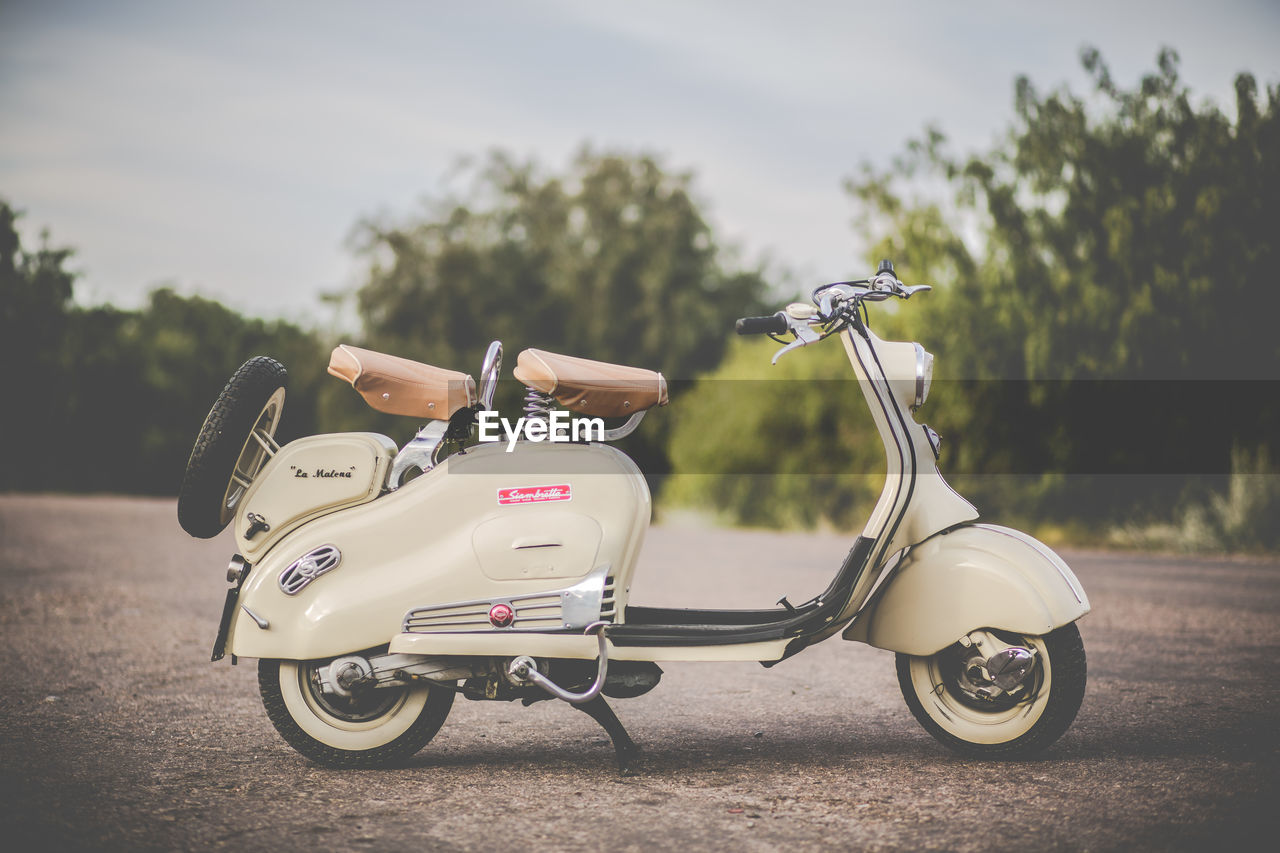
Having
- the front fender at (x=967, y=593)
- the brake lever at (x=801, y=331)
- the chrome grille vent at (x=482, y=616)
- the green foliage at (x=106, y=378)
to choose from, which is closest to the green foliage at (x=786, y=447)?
the green foliage at (x=106, y=378)

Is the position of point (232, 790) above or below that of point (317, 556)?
below

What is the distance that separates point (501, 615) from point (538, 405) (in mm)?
713

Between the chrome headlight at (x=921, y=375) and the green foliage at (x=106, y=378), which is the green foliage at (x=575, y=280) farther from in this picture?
the chrome headlight at (x=921, y=375)

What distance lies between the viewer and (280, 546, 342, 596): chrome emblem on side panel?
Answer: 3635 mm

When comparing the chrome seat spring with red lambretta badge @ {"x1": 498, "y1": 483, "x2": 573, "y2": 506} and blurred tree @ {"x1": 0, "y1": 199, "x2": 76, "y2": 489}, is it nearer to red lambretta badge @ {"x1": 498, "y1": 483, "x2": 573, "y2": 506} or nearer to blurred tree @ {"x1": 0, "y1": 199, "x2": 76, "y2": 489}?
red lambretta badge @ {"x1": 498, "y1": 483, "x2": 573, "y2": 506}

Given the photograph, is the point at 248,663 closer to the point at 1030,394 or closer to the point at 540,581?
the point at 540,581

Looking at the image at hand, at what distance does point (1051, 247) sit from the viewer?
13.7m

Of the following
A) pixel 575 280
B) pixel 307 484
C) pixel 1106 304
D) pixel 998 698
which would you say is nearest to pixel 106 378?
pixel 575 280

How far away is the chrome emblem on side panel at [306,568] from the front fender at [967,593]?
1817 mm

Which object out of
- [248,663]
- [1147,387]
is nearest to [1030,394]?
[1147,387]

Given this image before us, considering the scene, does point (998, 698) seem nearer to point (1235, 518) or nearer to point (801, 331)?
point (801, 331)

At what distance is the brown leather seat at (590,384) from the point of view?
3.60m

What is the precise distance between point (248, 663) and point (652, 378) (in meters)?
3.41

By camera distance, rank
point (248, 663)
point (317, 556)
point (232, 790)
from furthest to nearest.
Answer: point (248, 663)
point (317, 556)
point (232, 790)
